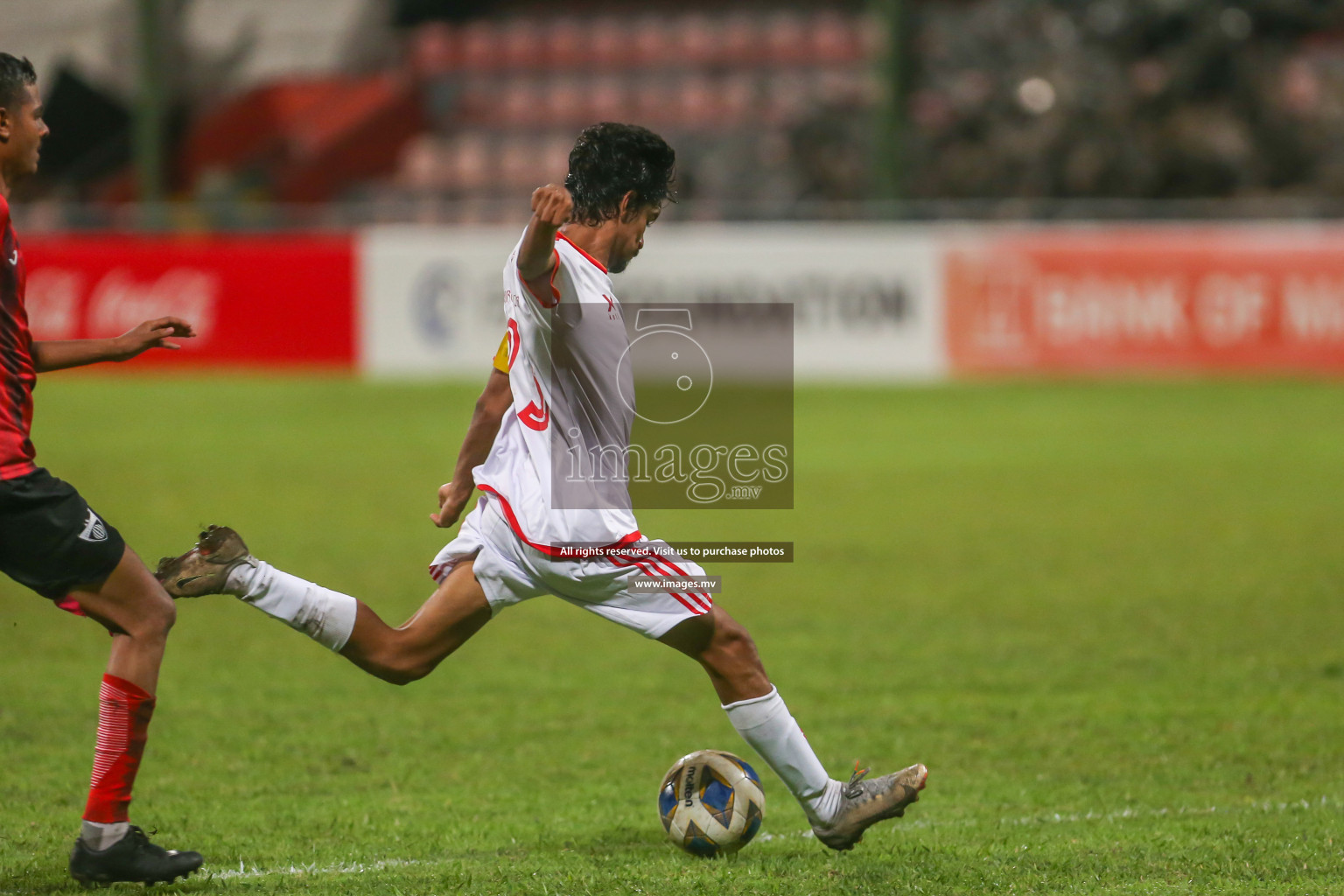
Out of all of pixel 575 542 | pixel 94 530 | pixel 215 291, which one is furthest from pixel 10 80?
pixel 215 291

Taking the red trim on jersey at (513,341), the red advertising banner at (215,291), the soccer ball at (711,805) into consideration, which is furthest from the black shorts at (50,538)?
the red advertising banner at (215,291)

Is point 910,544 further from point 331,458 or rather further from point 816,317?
point 816,317

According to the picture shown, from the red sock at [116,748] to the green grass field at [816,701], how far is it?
0.29 metres

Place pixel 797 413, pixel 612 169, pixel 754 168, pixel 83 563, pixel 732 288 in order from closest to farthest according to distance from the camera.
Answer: pixel 83 563
pixel 612 169
pixel 797 413
pixel 732 288
pixel 754 168

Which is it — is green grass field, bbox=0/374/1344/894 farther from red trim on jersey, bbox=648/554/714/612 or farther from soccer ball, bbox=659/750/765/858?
red trim on jersey, bbox=648/554/714/612

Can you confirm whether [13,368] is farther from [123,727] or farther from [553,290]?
[553,290]

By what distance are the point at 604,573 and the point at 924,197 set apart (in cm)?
2067

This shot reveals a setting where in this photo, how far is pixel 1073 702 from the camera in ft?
20.1

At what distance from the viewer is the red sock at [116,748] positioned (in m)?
3.91

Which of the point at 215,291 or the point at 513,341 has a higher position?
the point at 215,291

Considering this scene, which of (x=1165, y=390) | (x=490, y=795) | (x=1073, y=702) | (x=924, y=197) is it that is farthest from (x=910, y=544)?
(x=924, y=197)

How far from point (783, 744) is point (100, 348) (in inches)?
79.6

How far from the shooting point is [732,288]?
62.1ft

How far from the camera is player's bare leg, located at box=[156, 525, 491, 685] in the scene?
13.4 ft
